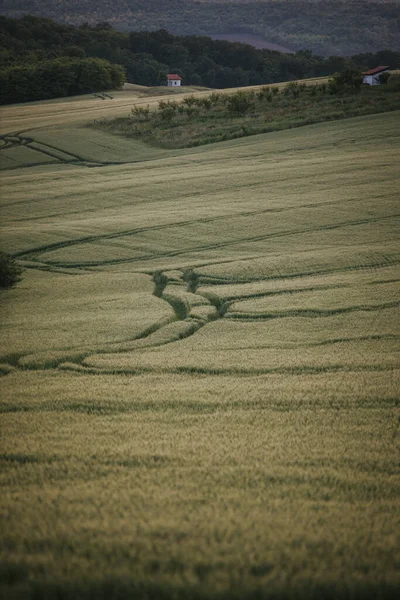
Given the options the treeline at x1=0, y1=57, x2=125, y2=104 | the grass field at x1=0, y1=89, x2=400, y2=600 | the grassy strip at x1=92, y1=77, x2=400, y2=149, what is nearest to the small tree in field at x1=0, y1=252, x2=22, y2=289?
the grass field at x1=0, y1=89, x2=400, y2=600

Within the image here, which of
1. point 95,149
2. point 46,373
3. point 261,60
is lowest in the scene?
point 46,373

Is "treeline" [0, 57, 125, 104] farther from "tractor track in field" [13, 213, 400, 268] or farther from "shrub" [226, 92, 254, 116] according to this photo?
"tractor track in field" [13, 213, 400, 268]

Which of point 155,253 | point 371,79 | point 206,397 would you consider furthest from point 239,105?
point 206,397

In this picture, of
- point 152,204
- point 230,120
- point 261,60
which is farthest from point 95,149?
point 261,60

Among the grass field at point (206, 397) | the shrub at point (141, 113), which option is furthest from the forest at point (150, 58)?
the grass field at point (206, 397)

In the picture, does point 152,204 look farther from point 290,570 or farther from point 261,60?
point 261,60
